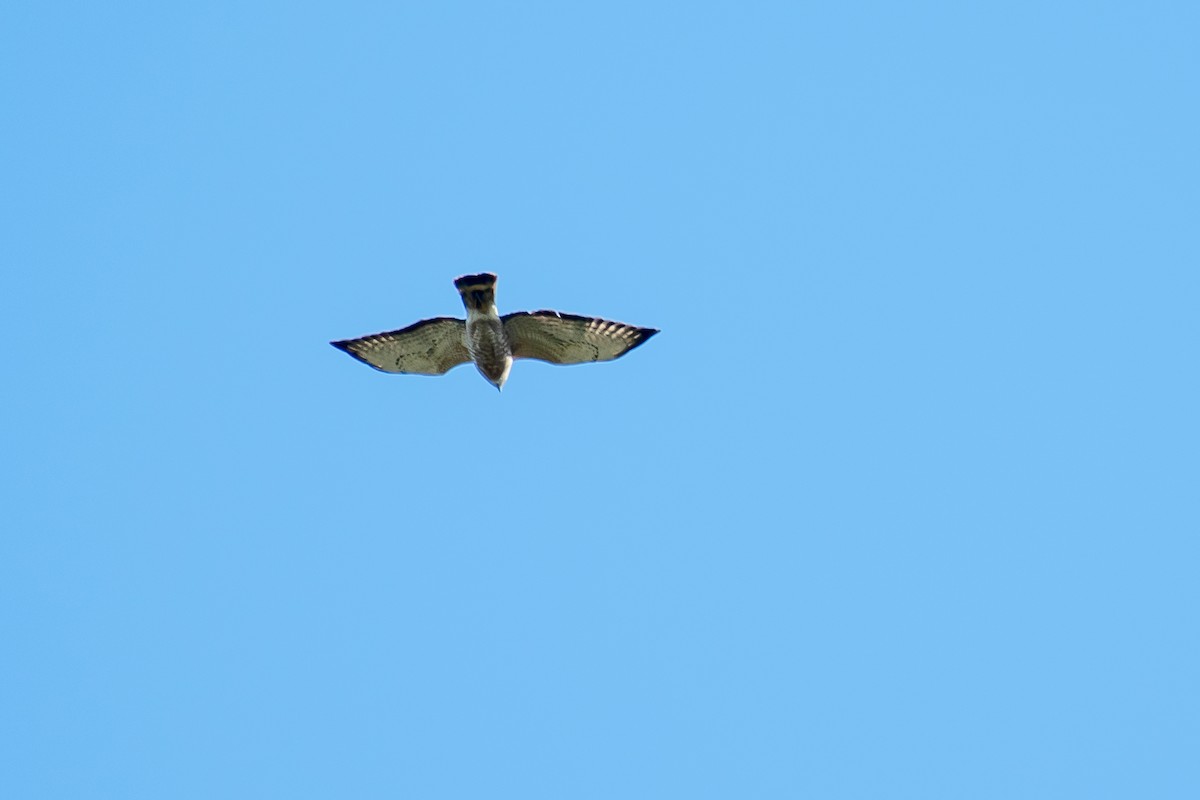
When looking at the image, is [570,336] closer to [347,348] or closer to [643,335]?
[643,335]

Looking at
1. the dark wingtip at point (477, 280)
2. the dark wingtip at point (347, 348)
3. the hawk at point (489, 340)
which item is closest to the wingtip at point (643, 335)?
the hawk at point (489, 340)

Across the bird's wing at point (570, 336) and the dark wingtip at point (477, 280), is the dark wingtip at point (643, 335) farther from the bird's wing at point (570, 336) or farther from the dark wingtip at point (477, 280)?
the dark wingtip at point (477, 280)

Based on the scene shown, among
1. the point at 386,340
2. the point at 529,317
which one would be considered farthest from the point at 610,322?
the point at 386,340

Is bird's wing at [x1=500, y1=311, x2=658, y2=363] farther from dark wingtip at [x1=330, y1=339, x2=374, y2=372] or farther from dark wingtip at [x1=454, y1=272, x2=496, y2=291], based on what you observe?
dark wingtip at [x1=330, y1=339, x2=374, y2=372]

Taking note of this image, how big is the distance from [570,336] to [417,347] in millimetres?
2122

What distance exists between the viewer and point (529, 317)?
21.3 m

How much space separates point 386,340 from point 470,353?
3.90ft

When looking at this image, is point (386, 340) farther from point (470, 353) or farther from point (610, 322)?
point (610, 322)

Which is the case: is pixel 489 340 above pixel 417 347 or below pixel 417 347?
below

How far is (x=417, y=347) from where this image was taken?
22328 mm

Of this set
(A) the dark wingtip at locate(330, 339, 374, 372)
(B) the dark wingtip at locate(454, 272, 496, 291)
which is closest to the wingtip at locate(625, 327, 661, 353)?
(B) the dark wingtip at locate(454, 272, 496, 291)

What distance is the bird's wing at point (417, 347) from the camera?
71.8 feet

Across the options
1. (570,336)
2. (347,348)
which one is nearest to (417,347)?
(347,348)

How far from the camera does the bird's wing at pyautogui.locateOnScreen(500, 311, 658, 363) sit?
70.2 feet
